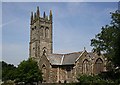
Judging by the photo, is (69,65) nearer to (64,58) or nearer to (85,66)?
(85,66)

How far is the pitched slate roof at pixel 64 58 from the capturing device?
61.0 metres

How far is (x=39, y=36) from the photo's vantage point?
77.9 metres

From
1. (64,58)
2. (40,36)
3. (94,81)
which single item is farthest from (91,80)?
(40,36)

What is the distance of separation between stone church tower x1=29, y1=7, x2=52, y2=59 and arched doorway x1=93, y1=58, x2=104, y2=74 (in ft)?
63.8

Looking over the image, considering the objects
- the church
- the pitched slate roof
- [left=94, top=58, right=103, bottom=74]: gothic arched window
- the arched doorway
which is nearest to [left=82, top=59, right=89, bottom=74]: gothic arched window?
the church

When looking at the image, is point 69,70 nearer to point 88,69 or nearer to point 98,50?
point 88,69

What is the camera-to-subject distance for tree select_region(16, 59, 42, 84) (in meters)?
54.9

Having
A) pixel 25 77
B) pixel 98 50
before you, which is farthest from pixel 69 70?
pixel 98 50

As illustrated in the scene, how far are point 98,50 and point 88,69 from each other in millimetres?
20692

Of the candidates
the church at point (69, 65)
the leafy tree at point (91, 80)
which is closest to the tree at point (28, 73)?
the church at point (69, 65)

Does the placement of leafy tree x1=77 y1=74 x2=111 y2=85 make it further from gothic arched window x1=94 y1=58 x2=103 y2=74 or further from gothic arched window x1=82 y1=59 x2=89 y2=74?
gothic arched window x1=94 y1=58 x2=103 y2=74

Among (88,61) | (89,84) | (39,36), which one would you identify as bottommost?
(89,84)

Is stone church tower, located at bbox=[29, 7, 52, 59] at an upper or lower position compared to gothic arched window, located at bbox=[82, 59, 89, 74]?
upper

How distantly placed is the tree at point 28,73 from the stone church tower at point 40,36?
Result: 18.8 meters
